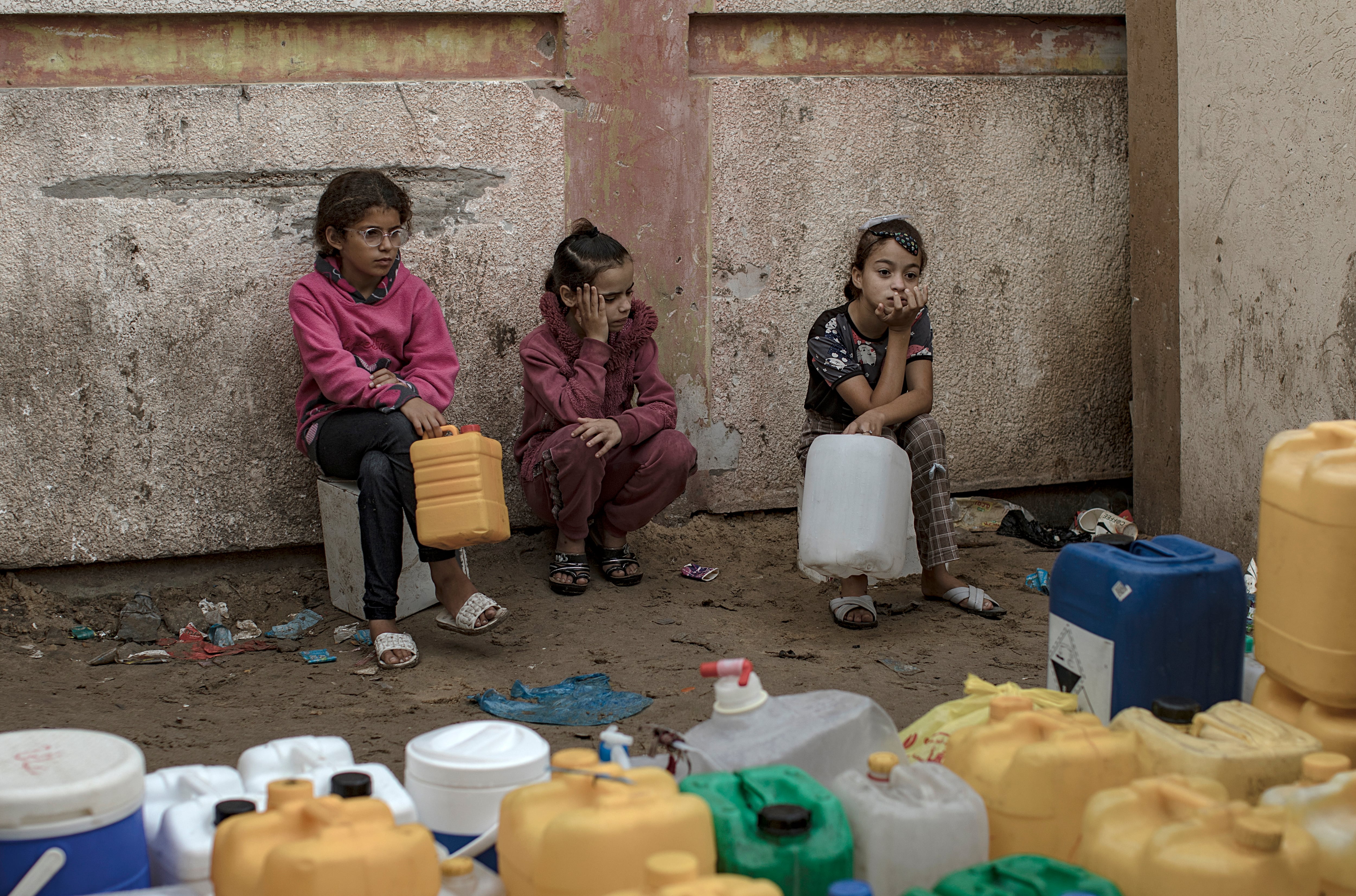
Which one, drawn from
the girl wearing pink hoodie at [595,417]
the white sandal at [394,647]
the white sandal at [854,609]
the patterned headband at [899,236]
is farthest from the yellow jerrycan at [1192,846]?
the girl wearing pink hoodie at [595,417]

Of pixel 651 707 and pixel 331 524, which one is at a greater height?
pixel 331 524

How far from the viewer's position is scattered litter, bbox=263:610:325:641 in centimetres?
391

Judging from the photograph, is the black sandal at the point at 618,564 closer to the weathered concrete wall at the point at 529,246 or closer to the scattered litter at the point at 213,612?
the weathered concrete wall at the point at 529,246

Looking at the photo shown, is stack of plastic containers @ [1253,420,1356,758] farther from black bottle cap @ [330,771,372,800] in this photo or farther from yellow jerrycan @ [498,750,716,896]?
black bottle cap @ [330,771,372,800]

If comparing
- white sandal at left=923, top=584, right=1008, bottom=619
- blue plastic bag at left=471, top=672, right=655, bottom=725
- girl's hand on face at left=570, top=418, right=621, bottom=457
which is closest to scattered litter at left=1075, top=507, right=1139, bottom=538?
white sandal at left=923, top=584, right=1008, bottom=619

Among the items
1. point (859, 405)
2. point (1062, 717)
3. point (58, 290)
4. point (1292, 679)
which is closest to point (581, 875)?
point (1062, 717)

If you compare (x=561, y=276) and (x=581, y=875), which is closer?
(x=581, y=875)

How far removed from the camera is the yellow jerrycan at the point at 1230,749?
1555 mm

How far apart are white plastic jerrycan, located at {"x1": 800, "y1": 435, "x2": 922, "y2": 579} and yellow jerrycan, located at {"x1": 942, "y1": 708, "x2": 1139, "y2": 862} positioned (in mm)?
1848

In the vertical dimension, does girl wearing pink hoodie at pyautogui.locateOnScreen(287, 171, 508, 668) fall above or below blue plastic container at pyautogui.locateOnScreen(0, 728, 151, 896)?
above

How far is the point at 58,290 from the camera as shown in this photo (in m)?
3.88

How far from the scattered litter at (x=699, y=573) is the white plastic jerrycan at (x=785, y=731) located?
2.48m

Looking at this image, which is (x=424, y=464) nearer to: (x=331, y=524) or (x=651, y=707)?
(x=331, y=524)

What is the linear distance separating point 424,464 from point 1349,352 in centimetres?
297
